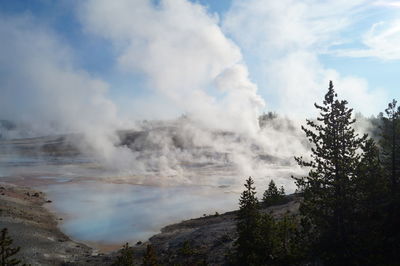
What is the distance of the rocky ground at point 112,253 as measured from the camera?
2666cm

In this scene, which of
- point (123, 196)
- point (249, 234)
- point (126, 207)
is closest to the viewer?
point (249, 234)

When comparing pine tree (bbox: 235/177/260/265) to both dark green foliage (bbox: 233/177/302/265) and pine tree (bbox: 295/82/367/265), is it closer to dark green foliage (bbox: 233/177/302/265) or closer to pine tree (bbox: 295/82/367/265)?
dark green foliage (bbox: 233/177/302/265)

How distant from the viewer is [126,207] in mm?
45062

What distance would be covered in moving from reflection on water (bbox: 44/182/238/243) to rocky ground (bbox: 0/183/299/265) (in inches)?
88.7

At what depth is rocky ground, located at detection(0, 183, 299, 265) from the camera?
26.7 m

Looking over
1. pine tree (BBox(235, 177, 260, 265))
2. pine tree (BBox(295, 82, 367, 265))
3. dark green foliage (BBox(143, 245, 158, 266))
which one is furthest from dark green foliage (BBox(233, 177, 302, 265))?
dark green foliage (BBox(143, 245, 158, 266))

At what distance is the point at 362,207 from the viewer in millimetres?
18656

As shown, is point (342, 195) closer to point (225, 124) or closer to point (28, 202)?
point (28, 202)

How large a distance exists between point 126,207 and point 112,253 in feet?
52.1

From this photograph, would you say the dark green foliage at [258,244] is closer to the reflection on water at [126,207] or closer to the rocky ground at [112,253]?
the rocky ground at [112,253]

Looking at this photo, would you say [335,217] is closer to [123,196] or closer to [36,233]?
[36,233]

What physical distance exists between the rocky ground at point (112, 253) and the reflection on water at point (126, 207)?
225 cm

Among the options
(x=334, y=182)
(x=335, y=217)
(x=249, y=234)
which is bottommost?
(x=249, y=234)

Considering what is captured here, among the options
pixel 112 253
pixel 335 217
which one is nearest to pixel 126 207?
pixel 112 253
